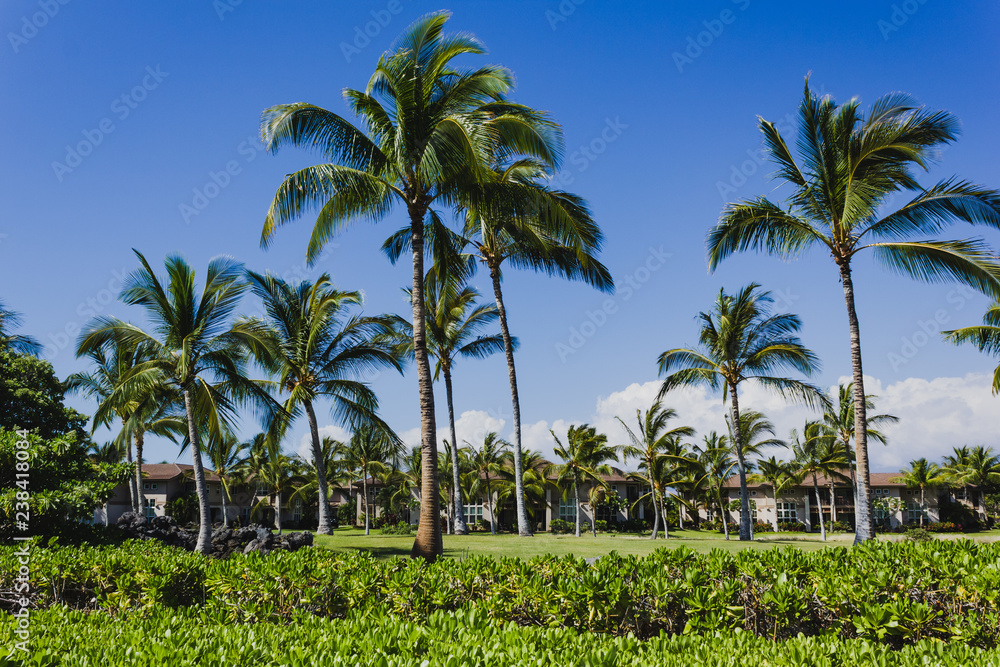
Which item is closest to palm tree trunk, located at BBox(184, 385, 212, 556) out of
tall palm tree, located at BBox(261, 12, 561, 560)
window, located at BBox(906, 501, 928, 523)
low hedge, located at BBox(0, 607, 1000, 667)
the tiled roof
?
tall palm tree, located at BBox(261, 12, 561, 560)

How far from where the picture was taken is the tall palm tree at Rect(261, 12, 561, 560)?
40.3 ft

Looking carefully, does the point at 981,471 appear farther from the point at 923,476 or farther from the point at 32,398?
the point at 32,398

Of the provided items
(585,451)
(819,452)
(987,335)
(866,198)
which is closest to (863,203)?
(866,198)

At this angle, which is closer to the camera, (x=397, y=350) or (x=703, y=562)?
(x=703, y=562)

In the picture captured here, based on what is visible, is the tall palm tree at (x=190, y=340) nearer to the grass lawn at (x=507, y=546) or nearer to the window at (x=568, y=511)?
the grass lawn at (x=507, y=546)

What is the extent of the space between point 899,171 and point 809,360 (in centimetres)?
1013

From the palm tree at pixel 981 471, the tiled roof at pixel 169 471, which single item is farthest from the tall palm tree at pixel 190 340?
Answer: the palm tree at pixel 981 471

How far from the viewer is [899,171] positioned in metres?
15.1

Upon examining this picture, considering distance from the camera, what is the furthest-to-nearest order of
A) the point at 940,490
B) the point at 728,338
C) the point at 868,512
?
the point at 940,490 < the point at 728,338 < the point at 868,512

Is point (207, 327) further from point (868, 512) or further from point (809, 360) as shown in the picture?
point (809, 360)

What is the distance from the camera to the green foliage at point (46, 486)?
9.73 m

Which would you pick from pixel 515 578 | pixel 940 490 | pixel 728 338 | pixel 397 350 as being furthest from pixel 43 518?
pixel 940 490

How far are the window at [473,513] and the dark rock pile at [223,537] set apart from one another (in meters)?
32.4

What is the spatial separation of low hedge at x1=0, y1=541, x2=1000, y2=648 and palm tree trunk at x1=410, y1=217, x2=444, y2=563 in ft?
13.5
